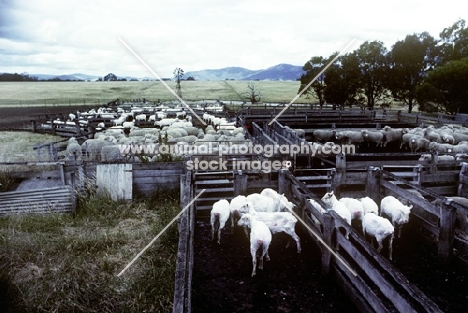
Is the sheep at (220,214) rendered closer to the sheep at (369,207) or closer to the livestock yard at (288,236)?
the livestock yard at (288,236)

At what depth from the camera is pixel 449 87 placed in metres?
32.2

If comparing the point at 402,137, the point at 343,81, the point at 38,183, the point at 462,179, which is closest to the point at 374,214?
the point at 462,179

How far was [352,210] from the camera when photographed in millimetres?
7207

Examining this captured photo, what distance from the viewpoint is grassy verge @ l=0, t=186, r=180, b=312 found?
588cm

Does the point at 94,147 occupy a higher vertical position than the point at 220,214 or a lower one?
higher

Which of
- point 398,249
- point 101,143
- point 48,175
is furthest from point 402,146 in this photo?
point 48,175

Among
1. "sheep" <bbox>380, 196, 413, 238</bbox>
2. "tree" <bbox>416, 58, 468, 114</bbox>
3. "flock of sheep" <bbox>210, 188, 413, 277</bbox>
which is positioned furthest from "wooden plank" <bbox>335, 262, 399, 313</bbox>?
"tree" <bbox>416, 58, 468, 114</bbox>

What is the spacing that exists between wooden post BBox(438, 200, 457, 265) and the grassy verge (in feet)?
15.8

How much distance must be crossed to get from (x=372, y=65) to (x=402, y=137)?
23.0m

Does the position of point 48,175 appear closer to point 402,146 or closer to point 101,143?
point 101,143

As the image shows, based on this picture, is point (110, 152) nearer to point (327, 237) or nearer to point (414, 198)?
point (327, 237)

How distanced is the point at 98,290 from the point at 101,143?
10293 mm

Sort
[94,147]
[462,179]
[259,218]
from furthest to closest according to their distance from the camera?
[94,147] < [462,179] < [259,218]

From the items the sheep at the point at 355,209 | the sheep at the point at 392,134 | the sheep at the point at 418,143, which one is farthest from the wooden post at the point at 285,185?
the sheep at the point at 392,134
